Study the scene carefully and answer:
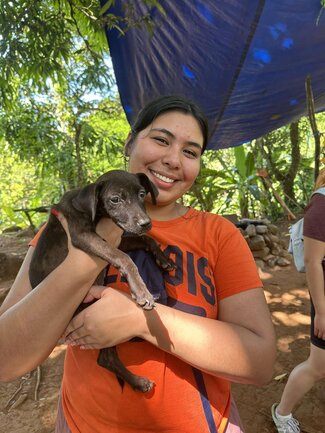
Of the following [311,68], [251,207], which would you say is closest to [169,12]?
[311,68]

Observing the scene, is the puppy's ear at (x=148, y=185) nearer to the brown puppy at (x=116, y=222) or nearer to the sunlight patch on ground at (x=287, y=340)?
the brown puppy at (x=116, y=222)

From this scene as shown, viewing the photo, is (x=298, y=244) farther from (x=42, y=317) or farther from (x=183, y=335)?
(x=42, y=317)

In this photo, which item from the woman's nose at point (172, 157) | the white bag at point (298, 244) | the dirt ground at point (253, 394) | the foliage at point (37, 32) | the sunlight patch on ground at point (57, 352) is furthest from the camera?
the sunlight patch on ground at point (57, 352)

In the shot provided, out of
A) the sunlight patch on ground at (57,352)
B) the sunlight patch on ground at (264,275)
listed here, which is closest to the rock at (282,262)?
the sunlight patch on ground at (264,275)

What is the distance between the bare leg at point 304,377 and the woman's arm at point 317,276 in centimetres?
18

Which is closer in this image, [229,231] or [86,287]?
[86,287]

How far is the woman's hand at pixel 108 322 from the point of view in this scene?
1.18 meters

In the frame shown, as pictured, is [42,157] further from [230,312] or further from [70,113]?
[230,312]

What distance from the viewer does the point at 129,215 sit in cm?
137

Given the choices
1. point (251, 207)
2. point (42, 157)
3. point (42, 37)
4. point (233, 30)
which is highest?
point (233, 30)

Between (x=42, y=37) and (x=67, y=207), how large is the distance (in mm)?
2383

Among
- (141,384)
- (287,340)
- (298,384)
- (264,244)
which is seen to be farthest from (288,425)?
(264,244)

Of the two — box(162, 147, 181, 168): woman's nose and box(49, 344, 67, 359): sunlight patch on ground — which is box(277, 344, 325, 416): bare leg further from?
box(49, 344, 67, 359): sunlight patch on ground

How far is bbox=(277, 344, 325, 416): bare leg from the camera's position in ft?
7.43
